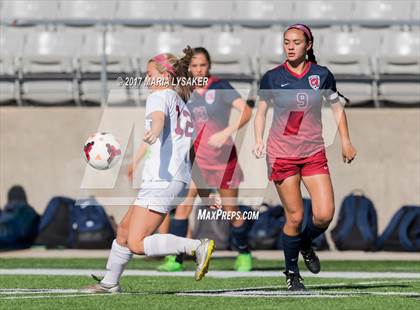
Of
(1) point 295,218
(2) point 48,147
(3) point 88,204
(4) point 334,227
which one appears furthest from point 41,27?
(1) point 295,218

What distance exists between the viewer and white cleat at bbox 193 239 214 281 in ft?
25.5

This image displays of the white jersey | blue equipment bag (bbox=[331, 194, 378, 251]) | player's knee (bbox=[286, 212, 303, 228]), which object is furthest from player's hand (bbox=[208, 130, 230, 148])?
blue equipment bag (bbox=[331, 194, 378, 251])

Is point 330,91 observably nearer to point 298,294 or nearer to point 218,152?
point 298,294

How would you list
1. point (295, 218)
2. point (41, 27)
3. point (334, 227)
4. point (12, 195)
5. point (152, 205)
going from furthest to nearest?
point (41, 27) < point (12, 195) < point (334, 227) < point (295, 218) < point (152, 205)

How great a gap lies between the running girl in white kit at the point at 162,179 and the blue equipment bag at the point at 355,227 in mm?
6674

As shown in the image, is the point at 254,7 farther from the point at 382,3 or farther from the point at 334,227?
the point at 334,227

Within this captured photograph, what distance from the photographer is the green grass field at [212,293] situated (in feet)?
24.2

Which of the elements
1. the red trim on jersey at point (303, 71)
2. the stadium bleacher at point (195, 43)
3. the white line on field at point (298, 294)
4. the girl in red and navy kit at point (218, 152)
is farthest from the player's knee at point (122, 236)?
the stadium bleacher at point (195, 43)

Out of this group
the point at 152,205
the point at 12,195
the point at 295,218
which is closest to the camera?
the point at 152,205

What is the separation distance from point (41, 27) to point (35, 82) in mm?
1847

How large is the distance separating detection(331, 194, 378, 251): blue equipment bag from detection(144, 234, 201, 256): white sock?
6.80 m

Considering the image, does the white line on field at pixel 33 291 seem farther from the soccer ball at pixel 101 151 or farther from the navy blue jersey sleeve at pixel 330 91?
the navy blue jersey sleeve at pixel 330 91

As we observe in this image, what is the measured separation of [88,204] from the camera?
14.8 m

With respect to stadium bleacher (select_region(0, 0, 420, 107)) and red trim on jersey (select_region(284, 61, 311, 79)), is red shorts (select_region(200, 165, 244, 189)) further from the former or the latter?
stadium bleacher (select_region(0, 0, 420, 107))
